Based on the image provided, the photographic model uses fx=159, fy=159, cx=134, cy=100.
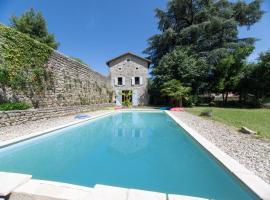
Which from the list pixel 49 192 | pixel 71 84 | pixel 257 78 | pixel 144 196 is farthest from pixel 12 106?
pixel 257 78

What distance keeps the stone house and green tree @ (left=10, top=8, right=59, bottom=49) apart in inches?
428

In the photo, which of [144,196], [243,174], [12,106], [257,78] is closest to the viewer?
[144,196]

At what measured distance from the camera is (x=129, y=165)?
11.6 feet

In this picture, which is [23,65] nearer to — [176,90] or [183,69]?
[176,90]

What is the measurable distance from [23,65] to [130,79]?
1482 cm

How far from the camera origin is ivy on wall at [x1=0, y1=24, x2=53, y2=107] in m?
6.66

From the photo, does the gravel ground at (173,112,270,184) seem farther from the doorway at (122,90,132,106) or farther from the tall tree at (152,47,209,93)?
the doorway at (122,90,132,106)

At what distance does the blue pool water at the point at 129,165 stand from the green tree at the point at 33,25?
23735mm

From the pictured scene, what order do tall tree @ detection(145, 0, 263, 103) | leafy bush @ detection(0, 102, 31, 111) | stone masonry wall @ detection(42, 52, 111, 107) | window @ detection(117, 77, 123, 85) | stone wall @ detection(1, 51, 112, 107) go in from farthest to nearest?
1. window @ detection(117, 77, 123, 85)
2. tall tree @ detection(145, 0, 263, 103)
3. stone masonry wall @ detection(42, 52, 111, 107)
4. stone wall @ detection(1, 51, 112, 107)
5. leafy bush @ detection(0, 102, 31, 111)

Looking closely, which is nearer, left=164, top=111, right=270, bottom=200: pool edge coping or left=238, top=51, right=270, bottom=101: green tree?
left=164, top=111, right=270, bottom=200: pool edge coping

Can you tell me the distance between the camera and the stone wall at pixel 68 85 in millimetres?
9312

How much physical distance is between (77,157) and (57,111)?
6266 millimetres

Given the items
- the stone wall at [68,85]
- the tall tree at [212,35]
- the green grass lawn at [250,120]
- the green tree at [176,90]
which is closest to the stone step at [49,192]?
the green grass lawn at [250,120]

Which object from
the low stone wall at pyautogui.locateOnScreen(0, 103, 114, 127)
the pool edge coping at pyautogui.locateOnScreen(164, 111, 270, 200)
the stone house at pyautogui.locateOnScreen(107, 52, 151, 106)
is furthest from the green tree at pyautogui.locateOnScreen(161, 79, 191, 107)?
the pool edge coping at pyautogui.locateOnScreen(164, 111, 270, 200)
